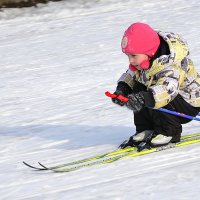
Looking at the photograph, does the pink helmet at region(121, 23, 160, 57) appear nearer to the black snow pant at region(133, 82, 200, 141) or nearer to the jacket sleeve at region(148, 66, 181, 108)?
the jacket sleeve at region(148, 66, 181, 108)

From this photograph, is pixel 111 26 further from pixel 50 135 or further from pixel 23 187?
pixel 23 187

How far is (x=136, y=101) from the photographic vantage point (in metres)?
4.53

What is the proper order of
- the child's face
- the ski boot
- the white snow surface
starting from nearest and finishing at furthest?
the white snow surface < the child's face < the ski boot

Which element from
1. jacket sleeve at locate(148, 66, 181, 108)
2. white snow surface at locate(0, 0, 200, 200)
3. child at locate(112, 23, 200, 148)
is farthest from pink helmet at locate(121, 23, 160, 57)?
white snow surface at locate(0, 0, 200, 200)

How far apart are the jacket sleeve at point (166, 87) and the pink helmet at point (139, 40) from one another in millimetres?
213

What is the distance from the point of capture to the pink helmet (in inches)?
181

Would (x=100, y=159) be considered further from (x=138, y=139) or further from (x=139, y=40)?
(x=139, y=40)

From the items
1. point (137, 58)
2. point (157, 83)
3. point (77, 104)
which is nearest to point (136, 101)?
point (157, 83)

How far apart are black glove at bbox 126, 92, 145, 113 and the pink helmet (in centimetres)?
34

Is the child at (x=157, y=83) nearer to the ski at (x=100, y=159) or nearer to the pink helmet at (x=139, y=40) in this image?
the pink helmet at (x=139, y=40)

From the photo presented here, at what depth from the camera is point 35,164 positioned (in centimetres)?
495

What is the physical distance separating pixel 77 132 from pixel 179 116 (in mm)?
1370

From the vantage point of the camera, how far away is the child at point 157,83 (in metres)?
4.55

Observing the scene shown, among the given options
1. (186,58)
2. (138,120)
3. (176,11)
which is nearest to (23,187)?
(138,120)
